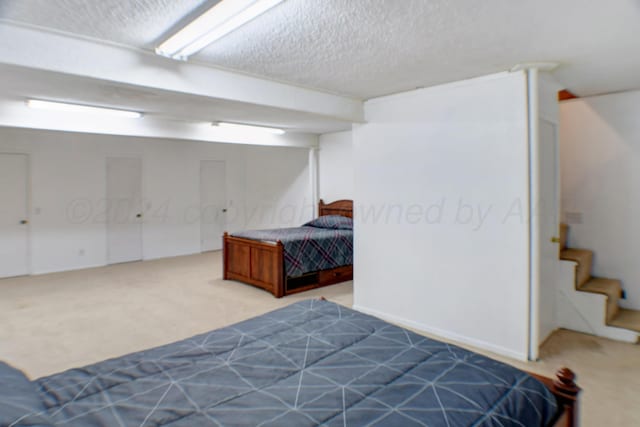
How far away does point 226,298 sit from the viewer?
4664 mm

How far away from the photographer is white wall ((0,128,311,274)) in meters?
5.89

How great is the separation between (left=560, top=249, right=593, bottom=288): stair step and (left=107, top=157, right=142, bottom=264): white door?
21.5 ft

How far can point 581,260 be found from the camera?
11.8ft

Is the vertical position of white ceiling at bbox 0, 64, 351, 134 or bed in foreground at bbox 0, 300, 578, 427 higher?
white ceiling at bbox 0, 64, 351, 134

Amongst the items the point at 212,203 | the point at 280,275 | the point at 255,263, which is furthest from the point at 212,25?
the point at 212,203

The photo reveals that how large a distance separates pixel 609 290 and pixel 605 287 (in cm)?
7

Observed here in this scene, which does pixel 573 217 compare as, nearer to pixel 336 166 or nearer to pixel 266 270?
pixel 266 270

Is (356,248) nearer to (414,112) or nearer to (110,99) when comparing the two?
(414,112)

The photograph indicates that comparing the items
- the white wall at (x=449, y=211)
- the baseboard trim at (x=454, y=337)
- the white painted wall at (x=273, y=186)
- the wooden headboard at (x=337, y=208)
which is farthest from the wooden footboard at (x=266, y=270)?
the white painted wall at (x=273, y=186)

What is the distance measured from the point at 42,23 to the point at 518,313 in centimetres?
366

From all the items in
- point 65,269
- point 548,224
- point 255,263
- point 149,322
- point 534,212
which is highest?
point 534,212

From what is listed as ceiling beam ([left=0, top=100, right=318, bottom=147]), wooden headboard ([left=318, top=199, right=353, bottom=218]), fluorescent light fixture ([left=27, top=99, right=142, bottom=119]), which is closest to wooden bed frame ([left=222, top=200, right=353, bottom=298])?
wooden headboard ([left=318, top=199, right=353, bottom=218])

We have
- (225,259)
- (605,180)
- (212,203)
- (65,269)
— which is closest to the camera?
(605,180)

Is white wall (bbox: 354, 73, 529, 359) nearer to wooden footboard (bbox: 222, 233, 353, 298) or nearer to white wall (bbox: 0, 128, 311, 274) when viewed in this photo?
wooden footboard (bbox: 222, 233, 353, 298)
